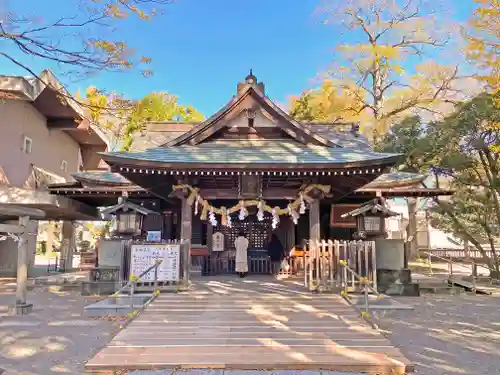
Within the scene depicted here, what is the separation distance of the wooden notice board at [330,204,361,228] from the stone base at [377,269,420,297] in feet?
9.49

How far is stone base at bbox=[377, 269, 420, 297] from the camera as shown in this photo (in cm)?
1238

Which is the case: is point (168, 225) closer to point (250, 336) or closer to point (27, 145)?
point (27, 145)

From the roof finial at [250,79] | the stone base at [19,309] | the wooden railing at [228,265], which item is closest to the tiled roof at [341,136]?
the roof finial at [250,79]

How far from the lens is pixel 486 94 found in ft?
55.1

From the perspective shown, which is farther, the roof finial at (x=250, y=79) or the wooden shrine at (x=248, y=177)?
the roof finial at (x=250, y=79)

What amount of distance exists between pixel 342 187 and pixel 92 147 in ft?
59.3

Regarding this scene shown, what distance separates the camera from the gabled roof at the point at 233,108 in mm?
12578

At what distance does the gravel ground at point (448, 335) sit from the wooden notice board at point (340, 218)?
4086mm

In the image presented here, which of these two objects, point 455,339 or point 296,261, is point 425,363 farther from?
point 296,261

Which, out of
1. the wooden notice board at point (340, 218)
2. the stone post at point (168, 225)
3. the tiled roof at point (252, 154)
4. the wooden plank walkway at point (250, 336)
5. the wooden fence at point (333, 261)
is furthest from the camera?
the stone post at point (168, 225)

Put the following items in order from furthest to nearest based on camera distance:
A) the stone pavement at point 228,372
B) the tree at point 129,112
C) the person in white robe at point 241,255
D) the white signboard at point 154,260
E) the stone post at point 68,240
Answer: the stone post at point 68,240 → the person in white robe at point 241,255 → the white signboard at point 154,260 → the tree at point 129,112 → the stone pavement at point 228,372

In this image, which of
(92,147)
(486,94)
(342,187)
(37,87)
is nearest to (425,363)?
(342,187)

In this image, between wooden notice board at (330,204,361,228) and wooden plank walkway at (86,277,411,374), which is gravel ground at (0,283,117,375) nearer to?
wooden plank walkway at (86,277,411,374)

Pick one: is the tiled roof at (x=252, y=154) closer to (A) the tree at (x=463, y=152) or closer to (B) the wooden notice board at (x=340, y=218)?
(B) the wooden notice board at (x=340, y=218)
